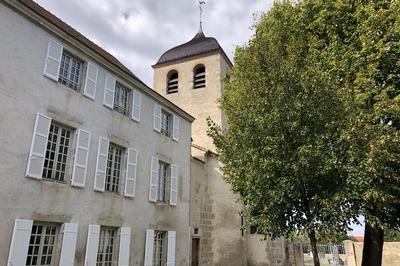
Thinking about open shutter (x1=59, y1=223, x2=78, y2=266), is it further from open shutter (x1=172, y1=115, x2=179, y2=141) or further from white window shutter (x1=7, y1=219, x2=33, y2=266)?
open shutter (x1=172, y1=115, x2=179, y2=141)

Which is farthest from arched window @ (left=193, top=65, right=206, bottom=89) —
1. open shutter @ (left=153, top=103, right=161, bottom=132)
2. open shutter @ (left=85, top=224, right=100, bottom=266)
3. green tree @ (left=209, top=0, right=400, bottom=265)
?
open shutter @ (left=85, top=224, right=100, bottom=266)

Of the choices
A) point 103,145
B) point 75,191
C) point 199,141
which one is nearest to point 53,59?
point 103,145

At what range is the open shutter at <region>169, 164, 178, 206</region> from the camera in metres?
12.3

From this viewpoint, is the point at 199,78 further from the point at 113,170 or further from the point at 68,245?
the point at 68,245

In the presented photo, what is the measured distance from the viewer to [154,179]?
1149 cm

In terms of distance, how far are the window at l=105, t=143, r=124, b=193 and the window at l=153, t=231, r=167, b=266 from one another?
2.62m

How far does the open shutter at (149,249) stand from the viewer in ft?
34.2

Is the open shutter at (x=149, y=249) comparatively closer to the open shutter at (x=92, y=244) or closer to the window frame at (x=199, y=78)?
the open shutter at (x=92, y=244)

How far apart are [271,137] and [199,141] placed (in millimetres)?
10489

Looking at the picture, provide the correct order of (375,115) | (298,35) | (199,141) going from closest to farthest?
(375,115), (298,35), (199,141)

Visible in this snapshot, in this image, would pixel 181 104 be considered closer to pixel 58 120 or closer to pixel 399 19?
pixel 58 120

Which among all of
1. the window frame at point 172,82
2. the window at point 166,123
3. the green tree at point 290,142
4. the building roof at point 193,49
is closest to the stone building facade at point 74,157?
the window at point 166,123

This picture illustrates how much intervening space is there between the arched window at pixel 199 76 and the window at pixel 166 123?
707cm

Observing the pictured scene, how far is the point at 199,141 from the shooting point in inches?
729
